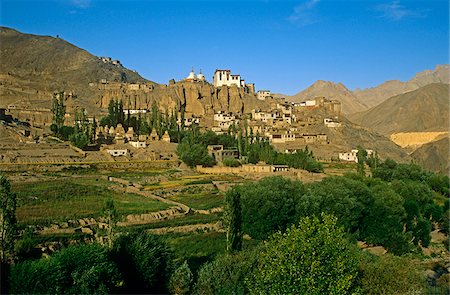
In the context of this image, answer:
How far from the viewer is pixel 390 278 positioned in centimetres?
1588

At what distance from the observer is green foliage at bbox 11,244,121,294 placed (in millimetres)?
13156

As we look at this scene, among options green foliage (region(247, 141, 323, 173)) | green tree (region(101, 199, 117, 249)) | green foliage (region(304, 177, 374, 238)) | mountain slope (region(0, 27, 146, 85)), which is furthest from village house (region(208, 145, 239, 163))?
mountain slope (region(0, 27, 146, 85))

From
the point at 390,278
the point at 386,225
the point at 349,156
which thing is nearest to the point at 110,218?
the point at 390,278

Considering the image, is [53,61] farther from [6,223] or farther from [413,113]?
[6,223]

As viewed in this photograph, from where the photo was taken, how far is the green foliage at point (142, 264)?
1590 centimetres

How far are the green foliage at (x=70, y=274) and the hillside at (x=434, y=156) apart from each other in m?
68.8

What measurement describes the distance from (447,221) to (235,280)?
92.9 feet

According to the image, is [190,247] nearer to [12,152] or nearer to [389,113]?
[12,152]

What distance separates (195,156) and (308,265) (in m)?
35.1

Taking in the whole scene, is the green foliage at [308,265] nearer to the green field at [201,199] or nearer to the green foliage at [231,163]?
the green field at [201,199]

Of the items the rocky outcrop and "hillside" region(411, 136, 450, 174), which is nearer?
"hillside" region(411, 136, 450, 174)

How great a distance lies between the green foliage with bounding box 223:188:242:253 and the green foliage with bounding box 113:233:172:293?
12.0 ft

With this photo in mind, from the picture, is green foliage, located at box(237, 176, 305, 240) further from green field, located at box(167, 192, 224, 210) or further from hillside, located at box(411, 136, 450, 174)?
hillside, located at box(411, 136, 450, 174)

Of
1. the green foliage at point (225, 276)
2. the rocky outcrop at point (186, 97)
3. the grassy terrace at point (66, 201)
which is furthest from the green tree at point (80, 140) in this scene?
the rocky outcrop at point (186, 97)
